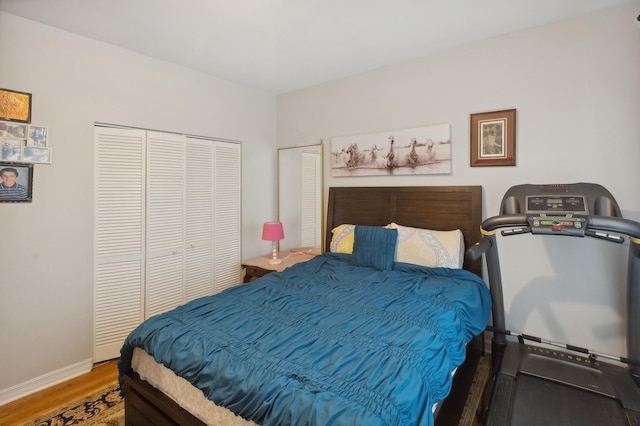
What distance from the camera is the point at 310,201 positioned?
3.75 metres

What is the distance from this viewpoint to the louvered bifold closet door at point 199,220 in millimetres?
3225

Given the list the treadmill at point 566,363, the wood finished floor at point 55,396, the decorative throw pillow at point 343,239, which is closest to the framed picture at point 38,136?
the wood finished floor at point 55,396

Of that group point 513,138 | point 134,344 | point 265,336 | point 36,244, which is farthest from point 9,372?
point 513,138

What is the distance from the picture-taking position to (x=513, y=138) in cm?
252

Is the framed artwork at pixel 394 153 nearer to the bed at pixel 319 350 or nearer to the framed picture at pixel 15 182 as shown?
the bed at pixel 319 350

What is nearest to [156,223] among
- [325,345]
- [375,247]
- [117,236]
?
[117,236]

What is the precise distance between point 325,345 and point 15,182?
2.43 m

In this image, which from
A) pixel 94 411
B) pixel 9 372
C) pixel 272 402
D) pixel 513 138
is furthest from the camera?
pixel 513 138

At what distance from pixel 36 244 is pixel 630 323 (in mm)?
4027

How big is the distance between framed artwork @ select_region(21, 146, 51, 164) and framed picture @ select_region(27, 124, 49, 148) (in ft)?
0.10

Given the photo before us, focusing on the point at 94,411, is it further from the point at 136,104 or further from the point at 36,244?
the point at 136,104

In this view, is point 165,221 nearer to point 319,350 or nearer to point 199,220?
point 199,220

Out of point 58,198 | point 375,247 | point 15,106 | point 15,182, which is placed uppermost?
point 15,106

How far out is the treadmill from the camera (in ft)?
5.35
